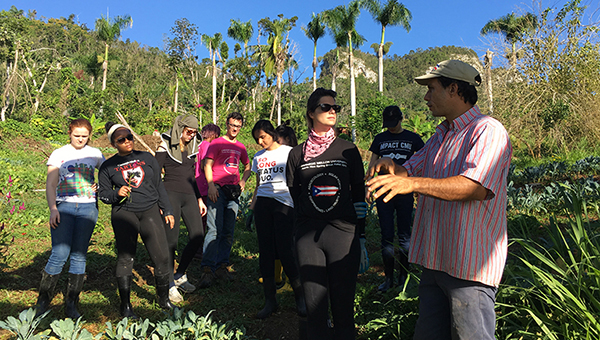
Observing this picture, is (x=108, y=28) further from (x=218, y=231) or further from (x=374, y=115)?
(x=218, y=231)

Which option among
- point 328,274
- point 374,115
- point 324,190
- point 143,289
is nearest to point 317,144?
point 324,190

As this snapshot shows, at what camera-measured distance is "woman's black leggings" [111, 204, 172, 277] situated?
4.02 m

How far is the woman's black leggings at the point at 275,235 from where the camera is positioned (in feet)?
13.9

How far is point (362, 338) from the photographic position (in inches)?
142

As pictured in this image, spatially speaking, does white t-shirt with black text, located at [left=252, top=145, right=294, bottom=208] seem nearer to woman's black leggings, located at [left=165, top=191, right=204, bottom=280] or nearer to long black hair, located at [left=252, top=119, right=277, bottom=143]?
long black hair, located at [left=252, top=119, right=277, bottom=143]

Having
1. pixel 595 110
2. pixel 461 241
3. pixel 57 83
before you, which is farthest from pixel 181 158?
pixel 57 83

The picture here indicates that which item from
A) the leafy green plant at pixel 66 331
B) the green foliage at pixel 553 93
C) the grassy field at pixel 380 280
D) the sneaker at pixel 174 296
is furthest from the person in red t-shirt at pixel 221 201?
the green foliage at pixel 553 93

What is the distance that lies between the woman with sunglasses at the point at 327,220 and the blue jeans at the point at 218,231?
2273mm

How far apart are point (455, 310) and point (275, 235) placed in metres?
2.47

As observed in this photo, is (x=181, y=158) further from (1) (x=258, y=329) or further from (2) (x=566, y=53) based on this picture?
(2) (x=566, y=53)

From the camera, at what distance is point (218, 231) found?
5.27 meters

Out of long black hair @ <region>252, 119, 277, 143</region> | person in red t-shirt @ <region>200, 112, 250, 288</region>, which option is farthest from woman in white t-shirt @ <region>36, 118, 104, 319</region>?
long black hair @ <region>252, 119, 277, 143</region>

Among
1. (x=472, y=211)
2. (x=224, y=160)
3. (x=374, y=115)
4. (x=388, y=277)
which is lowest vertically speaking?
(x=388, y=277)

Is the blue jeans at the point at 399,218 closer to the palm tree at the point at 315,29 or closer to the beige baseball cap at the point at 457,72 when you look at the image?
the beige baseball cap at the point at 457,72
